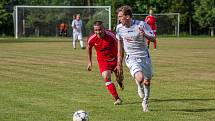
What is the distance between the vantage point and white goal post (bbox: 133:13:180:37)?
6509 centimetres

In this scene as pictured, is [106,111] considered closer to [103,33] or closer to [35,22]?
[103,33]

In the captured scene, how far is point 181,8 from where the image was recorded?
236 ft

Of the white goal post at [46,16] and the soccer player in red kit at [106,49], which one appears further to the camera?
the white goal post at [46,16]

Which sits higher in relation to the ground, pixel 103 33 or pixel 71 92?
pixel 103 33

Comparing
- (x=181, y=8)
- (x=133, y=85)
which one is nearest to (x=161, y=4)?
(x=181, y=8)

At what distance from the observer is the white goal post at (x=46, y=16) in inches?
2052

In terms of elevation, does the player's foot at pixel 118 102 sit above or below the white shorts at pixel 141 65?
below

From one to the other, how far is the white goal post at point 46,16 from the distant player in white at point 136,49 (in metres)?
40.0

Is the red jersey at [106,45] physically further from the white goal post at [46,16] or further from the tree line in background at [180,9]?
the tree line in background at [180,9]

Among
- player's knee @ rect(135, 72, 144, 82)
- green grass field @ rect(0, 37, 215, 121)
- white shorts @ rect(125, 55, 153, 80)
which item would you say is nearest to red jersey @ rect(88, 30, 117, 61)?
green grass field @ rect(0, 37, 215, 121)

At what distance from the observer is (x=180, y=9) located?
71.9 meters

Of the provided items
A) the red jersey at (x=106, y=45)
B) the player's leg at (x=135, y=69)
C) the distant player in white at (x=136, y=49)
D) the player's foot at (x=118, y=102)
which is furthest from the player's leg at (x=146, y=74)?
the red jersey at (x=106, y=45)

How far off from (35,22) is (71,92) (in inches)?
1615

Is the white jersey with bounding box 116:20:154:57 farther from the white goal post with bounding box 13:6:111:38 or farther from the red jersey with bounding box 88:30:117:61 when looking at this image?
the white goal post with bounding box 13:6:111:38
